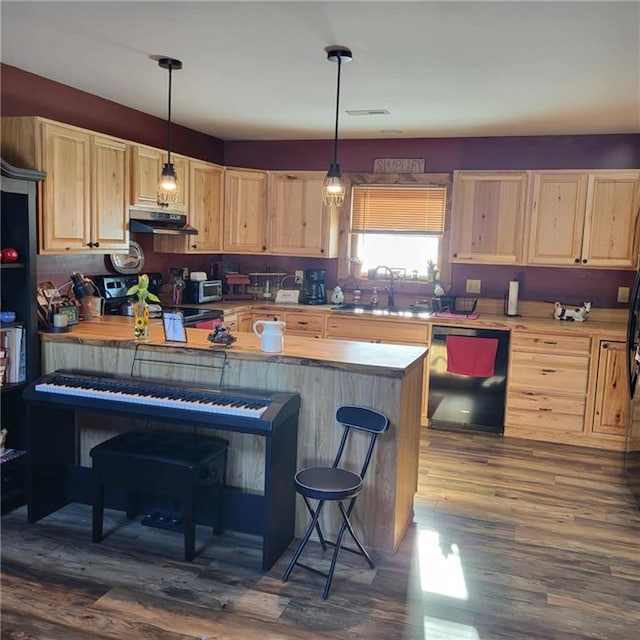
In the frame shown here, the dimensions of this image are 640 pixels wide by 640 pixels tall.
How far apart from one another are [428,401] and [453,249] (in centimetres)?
133

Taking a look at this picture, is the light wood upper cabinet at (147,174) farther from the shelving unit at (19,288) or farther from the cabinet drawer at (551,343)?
the cabinet drawer at (551,343)

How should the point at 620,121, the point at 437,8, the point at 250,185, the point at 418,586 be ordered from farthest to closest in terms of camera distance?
the point at 250,185, the point at 620,121, the point at 418,586, the point at 437,8

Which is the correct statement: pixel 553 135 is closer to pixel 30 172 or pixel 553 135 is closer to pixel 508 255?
pixel 508 255

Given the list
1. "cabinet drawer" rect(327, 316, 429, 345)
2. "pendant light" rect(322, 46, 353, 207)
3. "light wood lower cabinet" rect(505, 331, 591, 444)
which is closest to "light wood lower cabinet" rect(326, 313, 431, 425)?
"cabinet drawer" rect(327, 316, 429, 345)

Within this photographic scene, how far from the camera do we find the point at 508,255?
5.13 m

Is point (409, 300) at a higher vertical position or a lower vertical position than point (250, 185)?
lower

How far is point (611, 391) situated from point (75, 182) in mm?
4058

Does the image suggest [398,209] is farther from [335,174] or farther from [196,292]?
[335,174]

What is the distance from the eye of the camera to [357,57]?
3209 mm

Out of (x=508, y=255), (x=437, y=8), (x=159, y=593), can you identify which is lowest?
(x=159, y=593)

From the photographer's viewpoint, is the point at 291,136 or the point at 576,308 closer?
the point at 576,308

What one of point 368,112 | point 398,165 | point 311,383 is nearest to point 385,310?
point 398,165

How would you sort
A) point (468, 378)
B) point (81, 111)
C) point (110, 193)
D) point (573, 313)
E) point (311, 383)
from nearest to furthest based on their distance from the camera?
point (311, 383) → point (110, 193) → point (81, 111) → point (468, 378) → point (573, 313)

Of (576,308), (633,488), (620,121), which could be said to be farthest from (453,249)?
(633,488)
